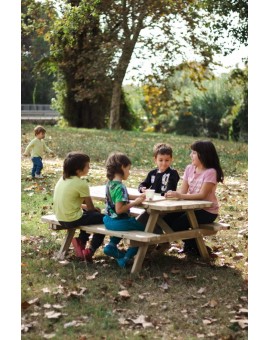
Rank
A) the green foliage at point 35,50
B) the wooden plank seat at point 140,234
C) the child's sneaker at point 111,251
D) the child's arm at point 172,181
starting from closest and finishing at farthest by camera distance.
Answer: the wooden plank seat at point 140,234, the child's sneaker at point 111,251, the child's arm at point 172,181, the green foliage at point 35,50

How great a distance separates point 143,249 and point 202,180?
2.75ft

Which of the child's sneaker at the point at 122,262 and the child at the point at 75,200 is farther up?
the child at the point at 75,200

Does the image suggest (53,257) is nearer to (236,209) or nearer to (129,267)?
(129,267)

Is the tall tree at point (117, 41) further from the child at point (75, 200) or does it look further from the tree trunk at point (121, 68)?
the child at point (75, 200)

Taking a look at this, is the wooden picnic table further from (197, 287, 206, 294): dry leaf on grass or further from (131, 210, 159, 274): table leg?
(197, 287, 206, 294): dry leaf on grass

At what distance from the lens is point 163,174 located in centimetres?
593

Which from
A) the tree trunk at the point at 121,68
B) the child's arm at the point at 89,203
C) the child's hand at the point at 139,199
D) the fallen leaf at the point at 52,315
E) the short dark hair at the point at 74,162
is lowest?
the fallen leaf at the point at 52,315

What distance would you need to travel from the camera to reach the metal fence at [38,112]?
18819 millimetres

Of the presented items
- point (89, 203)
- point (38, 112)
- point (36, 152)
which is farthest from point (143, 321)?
point (38, 112)

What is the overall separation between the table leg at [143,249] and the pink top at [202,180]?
0.56 m

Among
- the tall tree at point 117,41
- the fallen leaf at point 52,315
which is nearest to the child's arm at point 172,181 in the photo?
the fallen leaf at point 52,315

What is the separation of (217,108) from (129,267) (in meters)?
16.0

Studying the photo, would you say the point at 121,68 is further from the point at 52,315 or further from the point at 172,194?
the point at 52,315

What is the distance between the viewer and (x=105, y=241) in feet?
21.2
